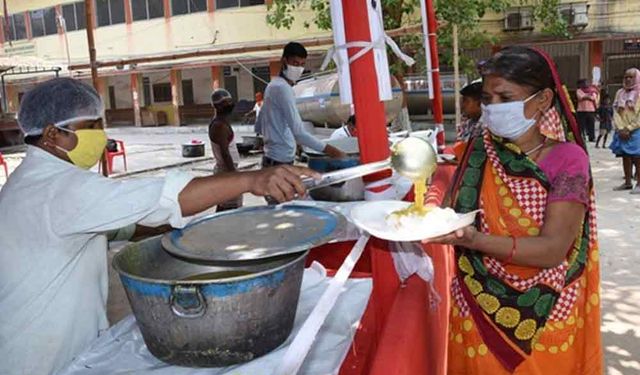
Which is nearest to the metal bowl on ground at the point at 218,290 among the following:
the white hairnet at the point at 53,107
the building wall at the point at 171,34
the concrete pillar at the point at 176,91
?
the white hairnet at the point at 53,107

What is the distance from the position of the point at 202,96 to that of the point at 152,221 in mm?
23975

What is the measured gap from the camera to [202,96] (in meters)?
24.5

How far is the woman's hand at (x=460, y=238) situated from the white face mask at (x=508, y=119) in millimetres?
409

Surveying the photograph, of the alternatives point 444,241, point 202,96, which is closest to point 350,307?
point 444,241

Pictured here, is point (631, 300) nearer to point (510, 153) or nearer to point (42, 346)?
point (510, 153)

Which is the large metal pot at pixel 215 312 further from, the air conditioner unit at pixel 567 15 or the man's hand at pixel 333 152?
the air conditioner unit at pixel 567 15

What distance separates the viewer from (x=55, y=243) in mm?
1454

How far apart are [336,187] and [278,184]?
155 centimetres

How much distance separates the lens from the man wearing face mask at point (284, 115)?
13.9 ft

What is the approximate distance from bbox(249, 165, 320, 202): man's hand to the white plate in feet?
0.65

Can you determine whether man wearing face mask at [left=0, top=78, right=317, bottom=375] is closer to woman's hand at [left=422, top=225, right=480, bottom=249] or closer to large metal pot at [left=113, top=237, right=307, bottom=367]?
large metal pot at [left=113, top=237, right=307, bottom=367]

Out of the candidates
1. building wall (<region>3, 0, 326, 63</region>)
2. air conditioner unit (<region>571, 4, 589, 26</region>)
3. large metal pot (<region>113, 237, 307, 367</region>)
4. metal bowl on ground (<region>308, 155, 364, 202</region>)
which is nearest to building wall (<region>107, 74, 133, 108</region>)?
building wall (<region>3, 0, 326, 63</region>)

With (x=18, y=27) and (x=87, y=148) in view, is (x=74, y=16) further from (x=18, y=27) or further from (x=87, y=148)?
(x=87, y=148)

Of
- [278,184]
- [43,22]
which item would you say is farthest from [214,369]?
[43,22]
